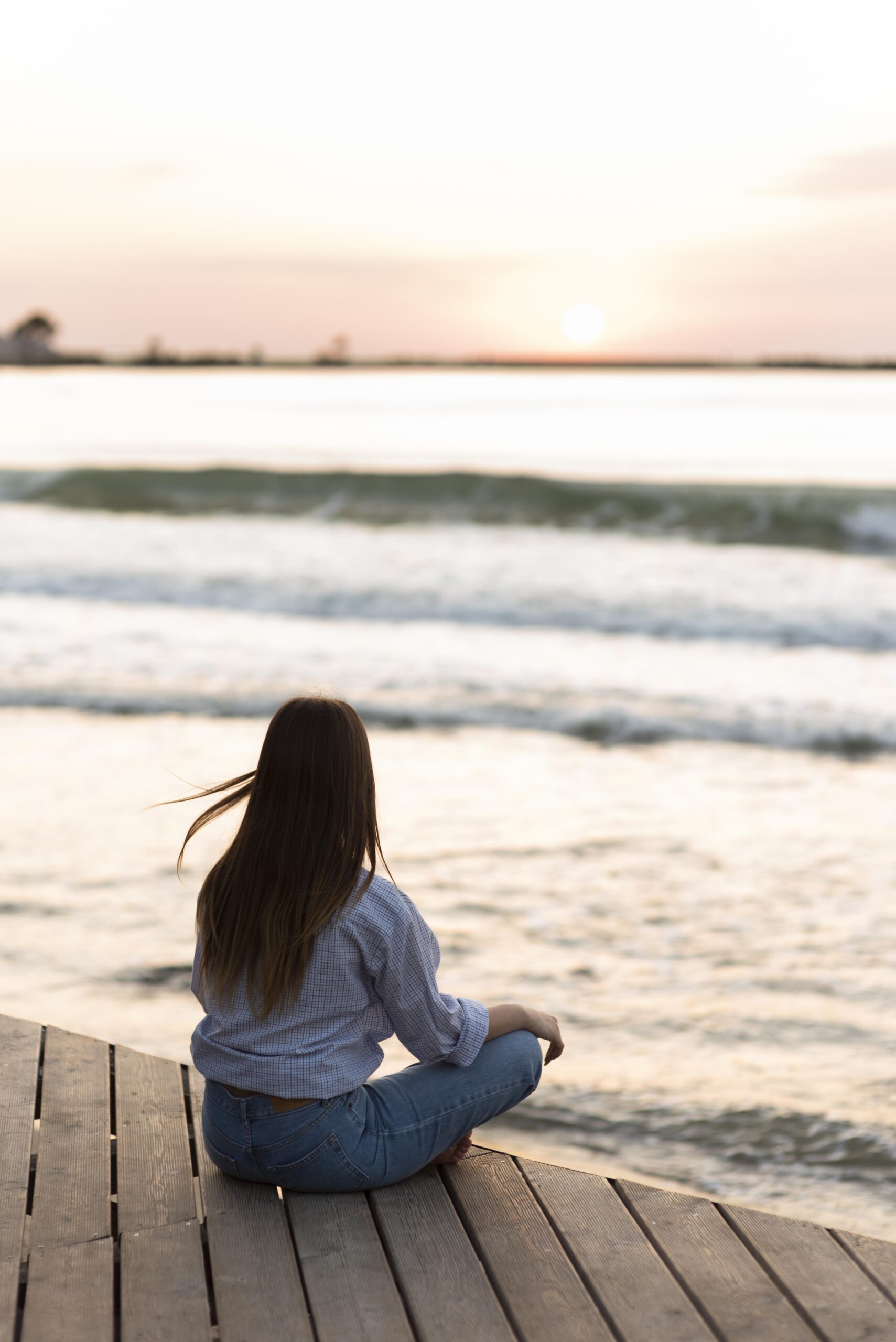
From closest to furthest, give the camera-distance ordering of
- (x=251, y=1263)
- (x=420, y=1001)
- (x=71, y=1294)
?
1. (x=71, y=1294)
2. (x=251, y=1263)
3. (x=420, y=1001)

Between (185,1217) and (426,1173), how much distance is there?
1.72ft

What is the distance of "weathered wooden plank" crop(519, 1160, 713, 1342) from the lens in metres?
2.45

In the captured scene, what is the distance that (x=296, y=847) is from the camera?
2.65 meters

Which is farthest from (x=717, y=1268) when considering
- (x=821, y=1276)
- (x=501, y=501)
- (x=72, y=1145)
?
(x=501, y=501)

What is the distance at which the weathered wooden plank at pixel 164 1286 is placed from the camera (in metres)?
2.38

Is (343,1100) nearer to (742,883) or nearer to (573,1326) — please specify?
(573,1326)

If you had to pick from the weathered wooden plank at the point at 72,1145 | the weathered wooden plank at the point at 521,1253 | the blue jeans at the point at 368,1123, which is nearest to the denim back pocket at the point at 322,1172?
the blue jeans at the point at 368,1123

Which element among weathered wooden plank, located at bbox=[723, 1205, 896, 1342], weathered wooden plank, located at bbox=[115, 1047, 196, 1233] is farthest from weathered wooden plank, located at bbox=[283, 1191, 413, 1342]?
weathered wooden plank, located at bbox=[723, 1205, 896, 1342]

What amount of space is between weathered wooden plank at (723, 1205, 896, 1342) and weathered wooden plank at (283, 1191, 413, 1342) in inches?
28.9

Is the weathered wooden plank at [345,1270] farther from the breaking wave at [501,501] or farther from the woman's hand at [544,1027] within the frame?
the breaking wave at [501,501]

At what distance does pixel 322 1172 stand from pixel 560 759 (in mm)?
5082

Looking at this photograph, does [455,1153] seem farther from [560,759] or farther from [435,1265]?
[560,759]

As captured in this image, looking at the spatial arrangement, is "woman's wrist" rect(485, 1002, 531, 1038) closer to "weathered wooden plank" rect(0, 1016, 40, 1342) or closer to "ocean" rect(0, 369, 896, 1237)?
"ocean" rect(0, 369, 896, 1237)

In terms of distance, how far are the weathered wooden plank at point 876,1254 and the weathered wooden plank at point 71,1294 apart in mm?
1421
